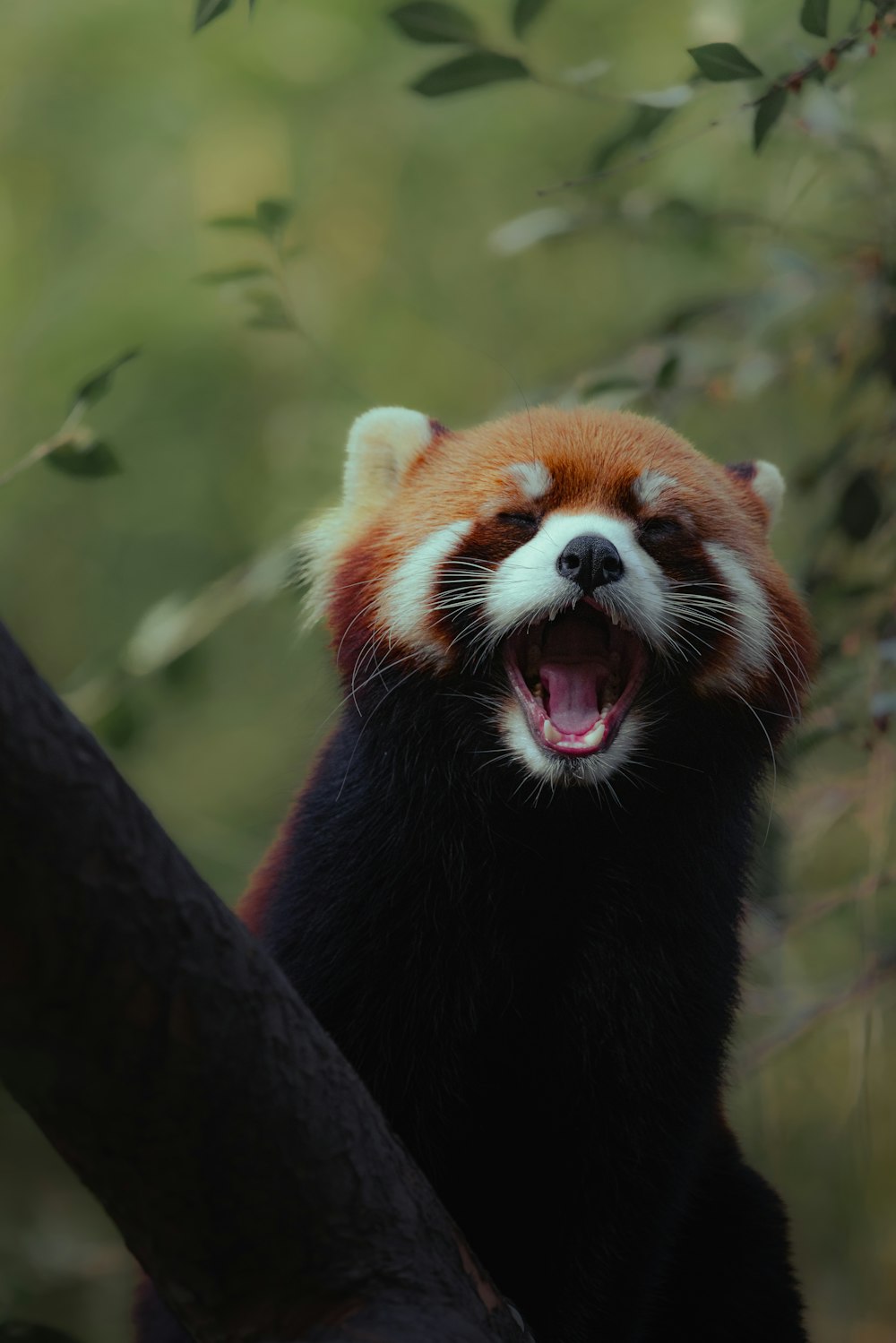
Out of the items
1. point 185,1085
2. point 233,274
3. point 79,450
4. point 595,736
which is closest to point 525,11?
point 233,274

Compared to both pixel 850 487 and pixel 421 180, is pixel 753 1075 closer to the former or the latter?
pixel 850 487

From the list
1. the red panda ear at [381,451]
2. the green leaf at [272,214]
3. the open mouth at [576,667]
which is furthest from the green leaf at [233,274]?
the open mouth at [576,667]

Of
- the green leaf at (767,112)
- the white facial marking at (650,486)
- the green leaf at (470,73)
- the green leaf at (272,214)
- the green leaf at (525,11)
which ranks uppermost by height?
the green leaf at (525,11)

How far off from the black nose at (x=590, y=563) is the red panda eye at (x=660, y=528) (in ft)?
0.61

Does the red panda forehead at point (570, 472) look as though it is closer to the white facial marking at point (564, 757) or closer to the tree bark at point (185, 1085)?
the white facial marking at point (564, 757)

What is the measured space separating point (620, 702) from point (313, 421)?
2.49 meters

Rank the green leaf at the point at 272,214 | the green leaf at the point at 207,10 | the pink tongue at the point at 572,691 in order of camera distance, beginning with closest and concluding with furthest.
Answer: the green leaf at the point at 207,10 < the pink tongue at the point at 572,691 < the green leaf at the point at 272,214

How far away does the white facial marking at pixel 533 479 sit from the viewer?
222cm

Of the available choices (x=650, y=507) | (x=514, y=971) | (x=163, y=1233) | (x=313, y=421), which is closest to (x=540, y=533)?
(x=650, y=507)

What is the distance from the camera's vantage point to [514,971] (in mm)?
2172

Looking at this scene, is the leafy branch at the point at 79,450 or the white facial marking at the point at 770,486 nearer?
the leafy branch at the point at 79,450

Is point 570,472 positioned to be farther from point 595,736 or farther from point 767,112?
point 767,112

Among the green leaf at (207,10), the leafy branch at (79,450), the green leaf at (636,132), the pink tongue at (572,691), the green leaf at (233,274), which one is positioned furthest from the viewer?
the green leaf at (233,274)

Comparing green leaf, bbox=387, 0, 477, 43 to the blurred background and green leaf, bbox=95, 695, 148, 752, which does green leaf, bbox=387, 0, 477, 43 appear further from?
green leaf, bbox=95, 695, 148, 752
